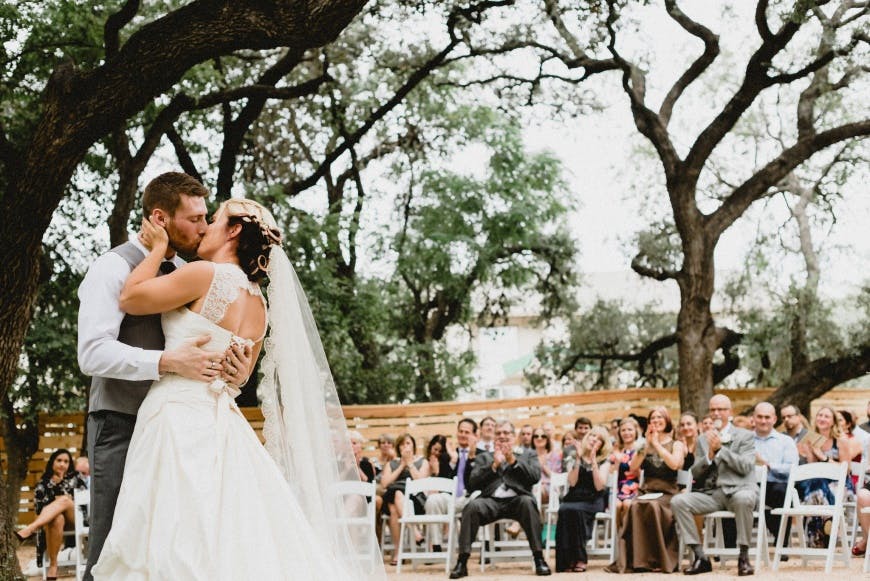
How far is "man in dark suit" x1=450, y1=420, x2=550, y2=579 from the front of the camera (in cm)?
1128

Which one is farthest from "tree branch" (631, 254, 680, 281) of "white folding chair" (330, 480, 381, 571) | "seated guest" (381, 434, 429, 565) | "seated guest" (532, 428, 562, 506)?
"white folding chair" (330, 480, 381, 571)

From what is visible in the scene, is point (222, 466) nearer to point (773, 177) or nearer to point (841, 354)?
point (773, 177)

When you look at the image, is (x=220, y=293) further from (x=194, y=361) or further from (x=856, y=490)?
(x=856, y=490)

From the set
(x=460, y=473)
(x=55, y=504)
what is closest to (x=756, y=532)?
(x=460, y=473)

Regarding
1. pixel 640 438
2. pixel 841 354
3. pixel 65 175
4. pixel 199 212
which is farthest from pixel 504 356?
pixel 199 212

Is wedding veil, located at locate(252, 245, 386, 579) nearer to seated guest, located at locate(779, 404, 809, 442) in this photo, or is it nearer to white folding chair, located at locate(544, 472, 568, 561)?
white folding chair, located at locate(544, 472, 568, 561)

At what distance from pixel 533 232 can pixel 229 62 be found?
6.90 m

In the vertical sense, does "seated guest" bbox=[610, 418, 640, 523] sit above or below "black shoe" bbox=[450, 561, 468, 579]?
above

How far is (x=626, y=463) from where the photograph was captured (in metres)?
11.7

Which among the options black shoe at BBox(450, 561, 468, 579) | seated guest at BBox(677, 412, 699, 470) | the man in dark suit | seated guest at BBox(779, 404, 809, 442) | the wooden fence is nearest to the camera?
black shoe at BBox(450, 561, 468, 579)

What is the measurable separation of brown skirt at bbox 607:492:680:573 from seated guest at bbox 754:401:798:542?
108 centimetres

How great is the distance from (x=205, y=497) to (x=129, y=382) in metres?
0.60

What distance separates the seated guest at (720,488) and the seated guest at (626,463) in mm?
733

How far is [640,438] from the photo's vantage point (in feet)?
38.8
